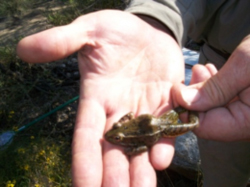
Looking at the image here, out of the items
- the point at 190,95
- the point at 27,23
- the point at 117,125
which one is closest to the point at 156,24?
the point at 190,95

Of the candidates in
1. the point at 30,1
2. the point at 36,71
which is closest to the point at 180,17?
the point at 36,71

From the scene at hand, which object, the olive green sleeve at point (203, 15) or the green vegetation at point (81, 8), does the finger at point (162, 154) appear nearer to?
the olive green sleeve at point (203, 15)

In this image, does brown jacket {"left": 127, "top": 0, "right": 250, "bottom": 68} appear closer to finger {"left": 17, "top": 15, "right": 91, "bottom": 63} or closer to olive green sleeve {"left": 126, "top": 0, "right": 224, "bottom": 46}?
olive green sleeve {"left": 126, "top": 0, "right": 224, "bottom": 46}

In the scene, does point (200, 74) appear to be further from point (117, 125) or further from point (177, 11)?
point (117, 125)

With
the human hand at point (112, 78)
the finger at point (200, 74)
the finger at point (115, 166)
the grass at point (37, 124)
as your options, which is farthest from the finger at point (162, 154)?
the grass at point (37, 124)

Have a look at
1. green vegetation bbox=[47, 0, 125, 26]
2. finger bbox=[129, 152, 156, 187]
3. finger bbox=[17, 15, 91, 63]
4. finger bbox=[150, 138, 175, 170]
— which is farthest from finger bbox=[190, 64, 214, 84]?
green vegetation bbox=[47, 0, 125, 26]

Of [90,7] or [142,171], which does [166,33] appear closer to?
[142,171]
